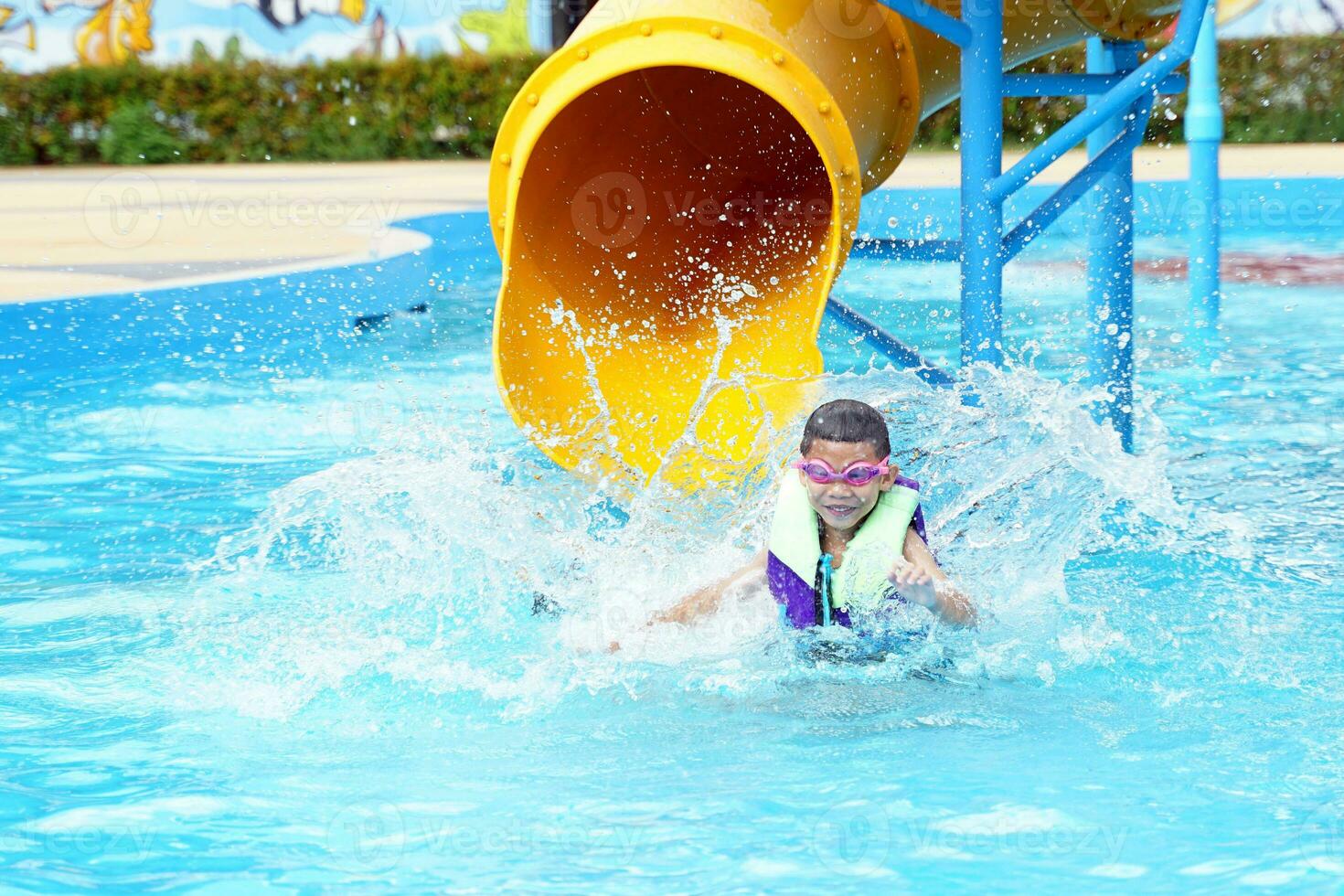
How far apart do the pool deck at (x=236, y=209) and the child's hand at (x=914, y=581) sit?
562cm

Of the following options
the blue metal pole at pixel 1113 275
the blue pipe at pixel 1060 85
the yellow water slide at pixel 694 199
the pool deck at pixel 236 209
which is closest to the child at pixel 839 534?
the yellow water slide at pixel 694 199

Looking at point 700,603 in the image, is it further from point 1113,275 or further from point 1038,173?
point 1113,275

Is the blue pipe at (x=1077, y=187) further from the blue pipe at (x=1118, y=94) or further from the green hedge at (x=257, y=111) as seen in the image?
the green hedge at (x=257, y=111)

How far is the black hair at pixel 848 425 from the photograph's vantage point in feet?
10.7

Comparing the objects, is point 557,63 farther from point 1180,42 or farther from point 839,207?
point 1180,42

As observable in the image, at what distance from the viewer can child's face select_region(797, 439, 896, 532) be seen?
328cm

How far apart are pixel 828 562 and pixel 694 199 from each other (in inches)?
71.7

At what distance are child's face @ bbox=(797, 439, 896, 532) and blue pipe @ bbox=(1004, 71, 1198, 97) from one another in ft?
4.48

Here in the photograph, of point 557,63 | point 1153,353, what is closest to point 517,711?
point 557,63

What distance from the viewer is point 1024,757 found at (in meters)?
2.97

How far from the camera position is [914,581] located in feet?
10.1

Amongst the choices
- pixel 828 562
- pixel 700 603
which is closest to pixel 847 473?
pixel 828 562

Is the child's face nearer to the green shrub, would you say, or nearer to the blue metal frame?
the blue metal frame

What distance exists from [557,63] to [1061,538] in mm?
1722
